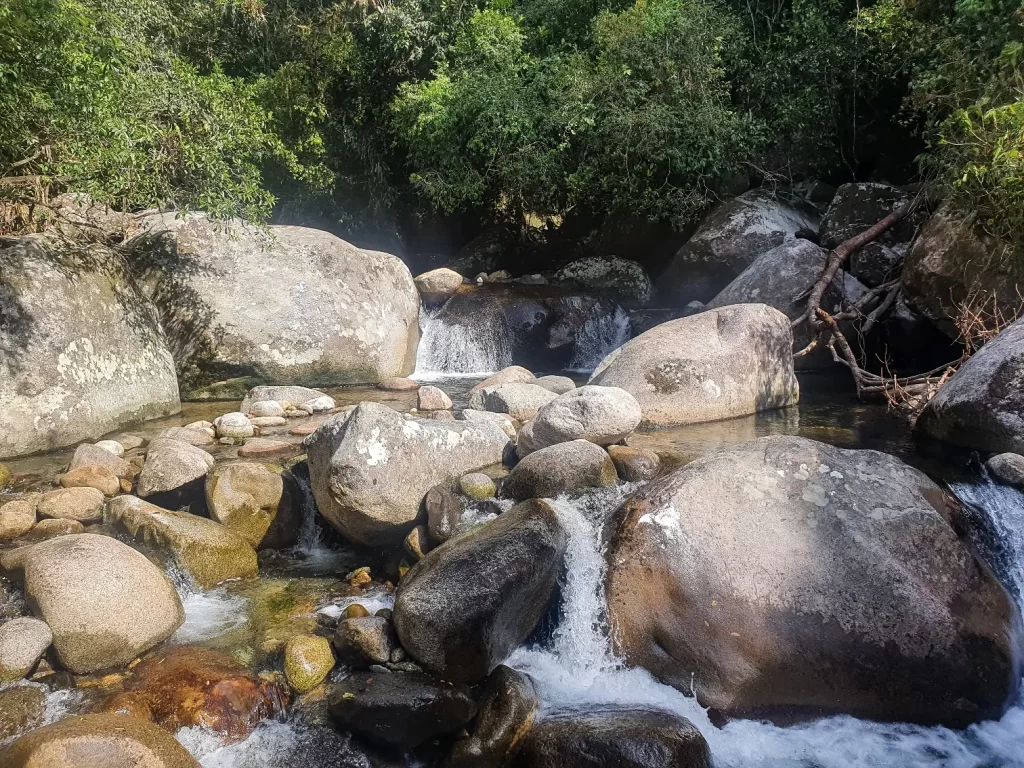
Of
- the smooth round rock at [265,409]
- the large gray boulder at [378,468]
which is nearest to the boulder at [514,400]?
the large gray boulder at [378,468]

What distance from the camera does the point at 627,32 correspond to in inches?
529

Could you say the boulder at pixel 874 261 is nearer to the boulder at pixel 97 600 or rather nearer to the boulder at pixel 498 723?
the boulder at pixel 498 723

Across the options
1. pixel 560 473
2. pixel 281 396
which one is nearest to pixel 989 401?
pixel 560 473

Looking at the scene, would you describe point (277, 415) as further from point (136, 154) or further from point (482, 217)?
point (482, 217)

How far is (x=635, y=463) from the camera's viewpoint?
5.83 metres

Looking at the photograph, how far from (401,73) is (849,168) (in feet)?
29.3

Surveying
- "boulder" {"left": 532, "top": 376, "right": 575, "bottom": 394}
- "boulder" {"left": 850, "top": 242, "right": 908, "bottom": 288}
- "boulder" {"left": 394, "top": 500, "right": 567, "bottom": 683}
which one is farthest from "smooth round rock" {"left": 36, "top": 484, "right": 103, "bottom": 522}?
"boulder" {"left": 850, "top": 242, "right": 908, "bottom": 288}

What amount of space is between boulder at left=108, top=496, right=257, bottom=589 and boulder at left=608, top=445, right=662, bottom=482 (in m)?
2.87

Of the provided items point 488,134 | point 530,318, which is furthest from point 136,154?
point 488,134

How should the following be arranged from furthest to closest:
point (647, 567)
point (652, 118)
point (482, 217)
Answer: point (482, 217) < point (652, 118) < point (647, 567)

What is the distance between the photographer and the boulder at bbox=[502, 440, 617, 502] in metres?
5.42

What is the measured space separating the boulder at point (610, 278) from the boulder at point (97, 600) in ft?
31.6

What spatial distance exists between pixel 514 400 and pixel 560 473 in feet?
8.04

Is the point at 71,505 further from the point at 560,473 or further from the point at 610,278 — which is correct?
the point at 610,278
